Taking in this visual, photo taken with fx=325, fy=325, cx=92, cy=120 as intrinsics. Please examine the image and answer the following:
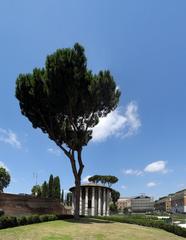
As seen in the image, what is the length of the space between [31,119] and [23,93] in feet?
7.96

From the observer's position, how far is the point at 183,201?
112m

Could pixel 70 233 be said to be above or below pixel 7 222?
below

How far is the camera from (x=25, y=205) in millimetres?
27734

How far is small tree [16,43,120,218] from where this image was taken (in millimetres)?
24953

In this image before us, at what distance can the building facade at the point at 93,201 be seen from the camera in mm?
44406

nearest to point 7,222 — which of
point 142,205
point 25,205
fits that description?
point 25,205

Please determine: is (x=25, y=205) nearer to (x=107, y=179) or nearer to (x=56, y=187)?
(x=56, y=187)

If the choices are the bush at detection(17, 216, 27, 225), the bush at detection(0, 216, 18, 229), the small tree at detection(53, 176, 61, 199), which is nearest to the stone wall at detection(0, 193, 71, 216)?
the bush at detection(17, 216, 27, 225)

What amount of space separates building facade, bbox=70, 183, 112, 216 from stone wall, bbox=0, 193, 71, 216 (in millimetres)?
12636

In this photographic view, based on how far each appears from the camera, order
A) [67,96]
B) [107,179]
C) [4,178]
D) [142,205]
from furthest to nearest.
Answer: [107,179] < [142,205] < [4,178] < [67,96]

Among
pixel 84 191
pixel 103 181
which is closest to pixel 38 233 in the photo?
pixel 84 191

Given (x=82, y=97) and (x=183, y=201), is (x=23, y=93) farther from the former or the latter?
(x=183, y=201)

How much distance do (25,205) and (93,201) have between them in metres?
18.4

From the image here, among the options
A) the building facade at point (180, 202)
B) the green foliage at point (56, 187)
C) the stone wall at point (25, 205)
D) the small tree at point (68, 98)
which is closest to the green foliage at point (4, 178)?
the green foliage at point (56, 187)
